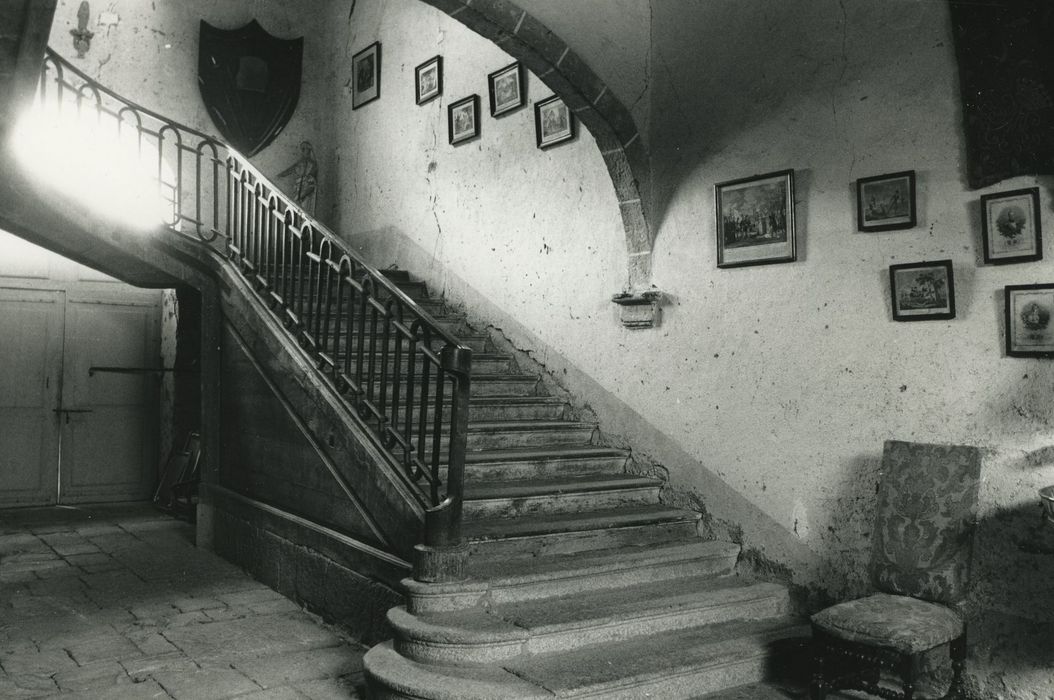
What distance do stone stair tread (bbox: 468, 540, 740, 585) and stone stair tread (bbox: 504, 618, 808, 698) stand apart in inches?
15.9

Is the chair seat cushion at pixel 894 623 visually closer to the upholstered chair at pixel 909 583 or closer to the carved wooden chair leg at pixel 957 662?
the upholstered chair at pixel 909 583

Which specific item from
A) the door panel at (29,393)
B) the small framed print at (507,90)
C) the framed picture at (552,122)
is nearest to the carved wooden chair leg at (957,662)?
the framed picture at (552,122)

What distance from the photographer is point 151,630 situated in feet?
14.3

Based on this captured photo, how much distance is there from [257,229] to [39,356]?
3.64 metres

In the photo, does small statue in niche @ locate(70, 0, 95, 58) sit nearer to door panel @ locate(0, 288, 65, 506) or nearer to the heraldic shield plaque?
the heraldic shield plaque

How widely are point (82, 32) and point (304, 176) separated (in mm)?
2398

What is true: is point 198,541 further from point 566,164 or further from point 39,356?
point 566,164

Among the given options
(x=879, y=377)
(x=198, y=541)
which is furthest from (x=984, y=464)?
(x=198, y=541)

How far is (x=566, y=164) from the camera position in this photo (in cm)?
574

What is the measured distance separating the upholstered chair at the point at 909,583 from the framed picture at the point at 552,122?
2993mm

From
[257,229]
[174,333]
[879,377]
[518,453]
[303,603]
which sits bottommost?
[303,603]

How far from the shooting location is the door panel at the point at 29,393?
7883 mm

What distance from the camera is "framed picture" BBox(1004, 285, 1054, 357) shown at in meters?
3.35

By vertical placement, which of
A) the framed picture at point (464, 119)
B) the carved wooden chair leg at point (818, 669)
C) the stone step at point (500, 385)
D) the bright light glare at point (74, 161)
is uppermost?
the framed picture at point (464, 119)
